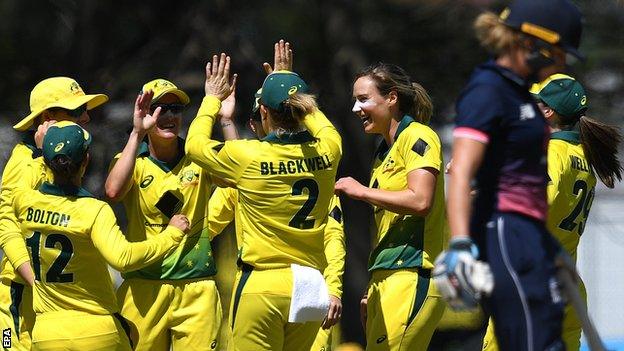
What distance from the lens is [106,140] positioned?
53.3 feet

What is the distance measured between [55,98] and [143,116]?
783 mm

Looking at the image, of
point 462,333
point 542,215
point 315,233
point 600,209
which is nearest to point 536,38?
point 542,215

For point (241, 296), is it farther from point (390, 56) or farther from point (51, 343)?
point (390, 56)

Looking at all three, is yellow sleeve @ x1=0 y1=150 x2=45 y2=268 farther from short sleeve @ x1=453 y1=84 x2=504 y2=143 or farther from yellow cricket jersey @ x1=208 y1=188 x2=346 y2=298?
short sleeve @ x1=453 y1=84 x2=504 y2=143

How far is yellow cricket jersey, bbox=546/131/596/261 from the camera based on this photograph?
817 centimetres

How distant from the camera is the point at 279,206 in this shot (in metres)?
7.43

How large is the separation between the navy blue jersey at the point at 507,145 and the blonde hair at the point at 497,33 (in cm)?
9

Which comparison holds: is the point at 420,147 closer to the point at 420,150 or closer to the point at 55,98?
the point at 420,150

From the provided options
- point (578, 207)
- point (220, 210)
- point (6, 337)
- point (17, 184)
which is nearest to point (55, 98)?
point (17, 184)

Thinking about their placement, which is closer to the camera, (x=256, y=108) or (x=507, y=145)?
(x=507, y=145)

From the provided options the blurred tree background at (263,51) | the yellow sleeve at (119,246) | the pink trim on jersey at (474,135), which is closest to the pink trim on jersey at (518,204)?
the pink trim on jersey at (474,135)

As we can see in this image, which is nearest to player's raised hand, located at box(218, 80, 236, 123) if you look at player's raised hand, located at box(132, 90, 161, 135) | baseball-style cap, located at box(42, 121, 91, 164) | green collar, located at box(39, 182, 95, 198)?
player's raised hand, located at box(132, 90, 161, 135)

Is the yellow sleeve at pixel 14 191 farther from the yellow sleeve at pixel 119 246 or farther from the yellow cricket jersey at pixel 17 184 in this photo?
the yellow sleeve at pixel 119 246

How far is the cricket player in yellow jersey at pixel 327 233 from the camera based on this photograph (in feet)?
26.2
